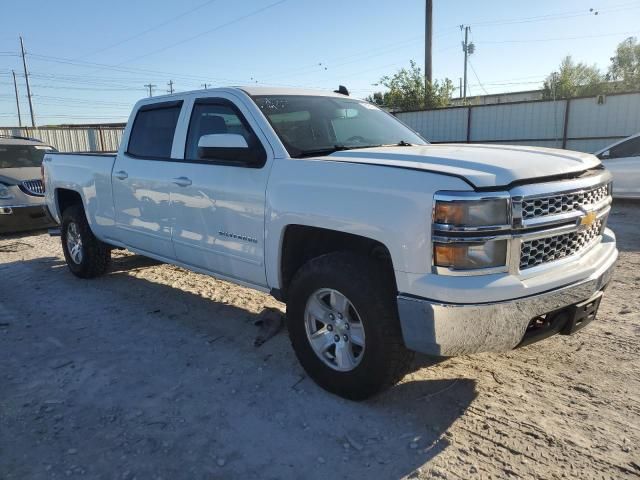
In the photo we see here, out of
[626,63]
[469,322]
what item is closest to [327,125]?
[469,322]

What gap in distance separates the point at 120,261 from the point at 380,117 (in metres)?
4.32

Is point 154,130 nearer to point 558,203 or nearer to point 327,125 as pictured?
point 327,125

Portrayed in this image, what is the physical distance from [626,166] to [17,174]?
10923 millimetres

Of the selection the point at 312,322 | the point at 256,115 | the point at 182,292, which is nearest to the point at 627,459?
the point at 312,322

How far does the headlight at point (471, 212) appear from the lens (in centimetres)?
249

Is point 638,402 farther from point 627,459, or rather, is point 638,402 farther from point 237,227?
point 237,227

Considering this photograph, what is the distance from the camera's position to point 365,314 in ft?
9.48

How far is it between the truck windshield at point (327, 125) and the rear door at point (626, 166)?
6.79m

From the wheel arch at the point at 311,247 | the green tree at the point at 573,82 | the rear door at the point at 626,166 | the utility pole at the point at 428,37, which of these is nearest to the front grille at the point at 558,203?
the wheel arch at the point at 311,247

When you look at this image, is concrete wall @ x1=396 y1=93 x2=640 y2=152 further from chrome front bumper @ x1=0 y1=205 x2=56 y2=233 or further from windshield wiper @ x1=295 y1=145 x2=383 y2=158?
chrome front bumper @ x1=0 y1=205 x2=56 y2=233

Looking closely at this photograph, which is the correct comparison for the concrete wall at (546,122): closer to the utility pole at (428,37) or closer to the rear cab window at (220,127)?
the utility pole at (428,37)

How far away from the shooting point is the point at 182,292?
5.55 m

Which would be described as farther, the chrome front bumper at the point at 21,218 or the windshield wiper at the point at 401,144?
the chrome front bumper at the point at 21,218

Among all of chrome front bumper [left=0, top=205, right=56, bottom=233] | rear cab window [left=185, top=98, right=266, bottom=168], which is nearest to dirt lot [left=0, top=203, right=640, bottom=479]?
rear cab window [left=185, top=98, right=266, bottom=168]
